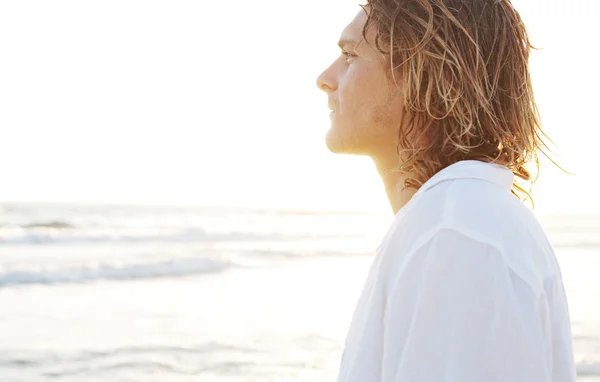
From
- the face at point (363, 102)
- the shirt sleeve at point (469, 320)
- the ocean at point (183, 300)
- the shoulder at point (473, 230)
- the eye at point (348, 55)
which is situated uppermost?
the eye at point (348, 55)

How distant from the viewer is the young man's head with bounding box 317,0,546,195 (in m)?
1.85

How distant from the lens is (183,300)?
1168 cm

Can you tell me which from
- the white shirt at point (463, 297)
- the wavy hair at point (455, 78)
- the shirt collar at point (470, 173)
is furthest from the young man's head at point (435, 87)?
the white shirt at point (463, 297)

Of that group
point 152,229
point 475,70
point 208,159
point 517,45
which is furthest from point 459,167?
point 208,159

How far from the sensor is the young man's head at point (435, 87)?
1854mm

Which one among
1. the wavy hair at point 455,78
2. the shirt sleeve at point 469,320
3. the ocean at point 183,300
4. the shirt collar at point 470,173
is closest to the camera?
the shirt sleeve at point 469,320

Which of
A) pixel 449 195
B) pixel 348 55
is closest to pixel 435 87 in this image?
pixel 348 55

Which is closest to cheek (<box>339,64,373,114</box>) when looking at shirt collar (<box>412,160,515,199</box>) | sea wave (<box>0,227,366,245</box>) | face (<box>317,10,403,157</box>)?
face (<box>317,10,403,157</box>)

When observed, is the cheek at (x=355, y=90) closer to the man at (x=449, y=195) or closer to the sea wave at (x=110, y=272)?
the man at (x=449, y=195)

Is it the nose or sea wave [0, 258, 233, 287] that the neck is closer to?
the nose

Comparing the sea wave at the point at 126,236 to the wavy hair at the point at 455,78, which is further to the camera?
the sea wave at the point at 126,236

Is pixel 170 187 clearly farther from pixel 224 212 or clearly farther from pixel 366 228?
pixel 366 228

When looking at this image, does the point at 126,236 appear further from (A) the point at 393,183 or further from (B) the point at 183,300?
(A) the point at 393,183

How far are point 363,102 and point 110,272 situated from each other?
13.7 meters
